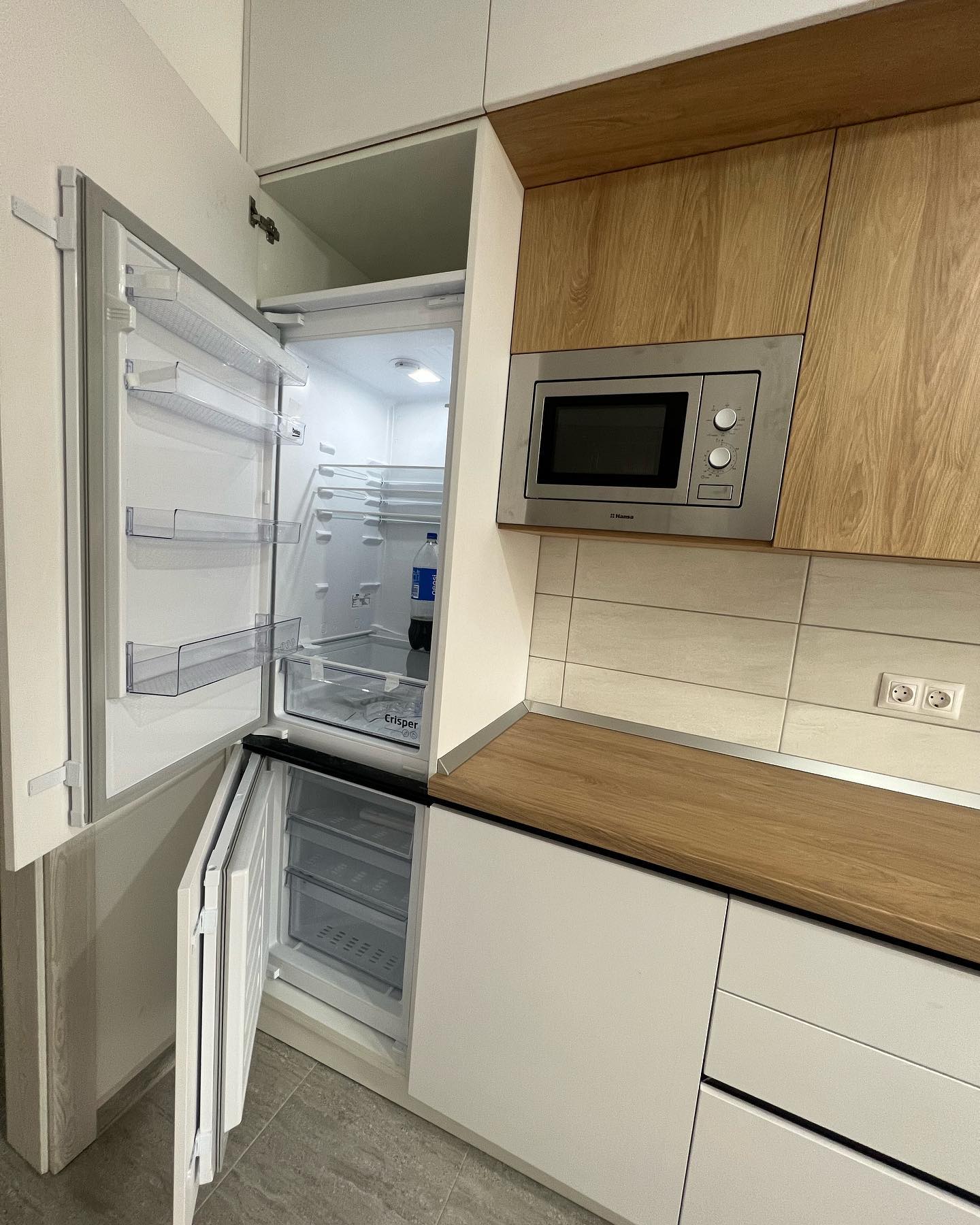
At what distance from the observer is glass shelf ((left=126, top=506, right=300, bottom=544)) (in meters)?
0.85

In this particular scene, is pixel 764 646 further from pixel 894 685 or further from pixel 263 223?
pixel 263 223

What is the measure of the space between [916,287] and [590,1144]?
5.45 feet

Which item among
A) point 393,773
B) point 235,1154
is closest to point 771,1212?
point 393,773

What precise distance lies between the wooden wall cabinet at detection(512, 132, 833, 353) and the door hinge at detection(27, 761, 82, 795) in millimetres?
1131

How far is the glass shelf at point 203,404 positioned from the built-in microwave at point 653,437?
51 cm

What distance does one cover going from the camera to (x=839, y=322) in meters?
0.95

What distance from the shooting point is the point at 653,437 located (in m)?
1.11

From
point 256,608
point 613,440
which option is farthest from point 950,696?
point 256,608

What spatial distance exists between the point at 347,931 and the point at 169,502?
4.31ft

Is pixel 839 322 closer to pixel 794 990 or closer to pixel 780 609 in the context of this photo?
pixel 780 609

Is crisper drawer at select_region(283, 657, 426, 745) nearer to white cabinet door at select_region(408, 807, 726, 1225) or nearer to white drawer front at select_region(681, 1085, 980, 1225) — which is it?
white cabinet door at select_region(408, 807, 726, 1225)

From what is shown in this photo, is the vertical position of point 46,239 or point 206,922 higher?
point 46,239

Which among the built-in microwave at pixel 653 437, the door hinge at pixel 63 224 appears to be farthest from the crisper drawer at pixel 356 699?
the door hinge at pixel 63 224

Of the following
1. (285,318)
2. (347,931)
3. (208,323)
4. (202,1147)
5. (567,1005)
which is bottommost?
(347,931)
